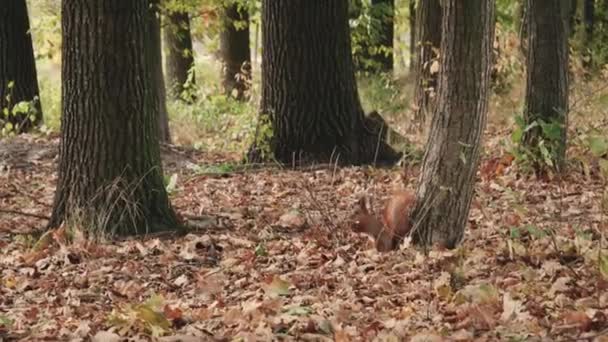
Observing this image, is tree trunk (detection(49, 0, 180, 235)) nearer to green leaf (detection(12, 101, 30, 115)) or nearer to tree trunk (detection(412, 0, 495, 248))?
tree trunk (detection(412, 0, 495, 248))

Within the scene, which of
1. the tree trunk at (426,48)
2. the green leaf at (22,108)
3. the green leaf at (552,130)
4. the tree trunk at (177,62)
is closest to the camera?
the green leaf at (552,130)

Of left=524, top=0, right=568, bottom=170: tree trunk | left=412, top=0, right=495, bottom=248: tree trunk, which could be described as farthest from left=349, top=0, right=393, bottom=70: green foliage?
left=412, top=0, right=495, bottom=248: tree trunk

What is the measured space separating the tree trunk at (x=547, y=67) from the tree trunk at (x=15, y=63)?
6.75m

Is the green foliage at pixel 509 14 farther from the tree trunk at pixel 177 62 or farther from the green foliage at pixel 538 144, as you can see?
the green foliage at pixel 538 144

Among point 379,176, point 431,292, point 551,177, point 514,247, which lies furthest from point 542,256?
point 379,176

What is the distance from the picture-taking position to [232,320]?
4398 millimetres

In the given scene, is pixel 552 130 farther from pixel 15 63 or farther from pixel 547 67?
pixel 15 63

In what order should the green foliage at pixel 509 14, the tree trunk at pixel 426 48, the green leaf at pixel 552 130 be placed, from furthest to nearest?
1. the green foliage at pixel 509 14
2. the tree trunk at pixel 426 48
3. the green leaf at pixel 552 130

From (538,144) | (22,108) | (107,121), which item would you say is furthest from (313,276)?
(22,108)

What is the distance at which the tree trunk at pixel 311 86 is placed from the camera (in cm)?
957

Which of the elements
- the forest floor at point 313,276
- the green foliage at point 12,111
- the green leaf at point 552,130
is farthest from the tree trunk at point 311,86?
the green foliage at point 12,111

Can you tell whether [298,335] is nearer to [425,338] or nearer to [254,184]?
[425,338]

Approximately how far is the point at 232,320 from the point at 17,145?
278 inches

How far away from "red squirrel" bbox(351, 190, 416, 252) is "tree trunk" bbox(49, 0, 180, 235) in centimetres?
180
